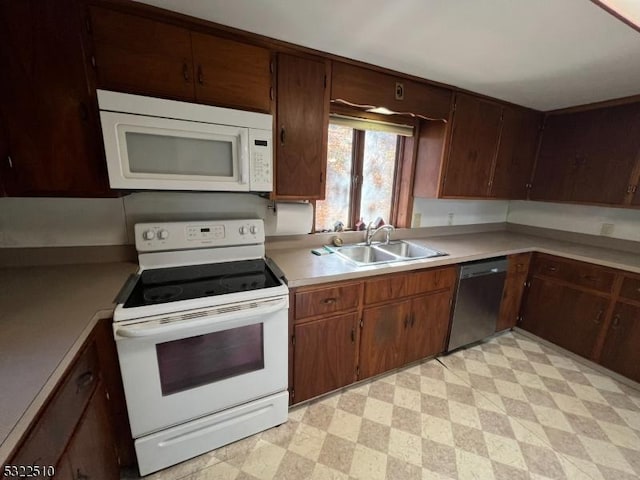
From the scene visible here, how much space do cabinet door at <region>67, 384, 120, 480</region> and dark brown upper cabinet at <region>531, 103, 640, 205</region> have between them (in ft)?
11.6

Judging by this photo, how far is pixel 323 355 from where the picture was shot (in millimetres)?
1641

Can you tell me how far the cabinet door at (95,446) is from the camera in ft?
2.76

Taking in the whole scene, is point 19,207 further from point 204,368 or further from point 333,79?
point 333,79

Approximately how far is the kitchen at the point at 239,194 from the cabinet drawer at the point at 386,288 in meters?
0.03

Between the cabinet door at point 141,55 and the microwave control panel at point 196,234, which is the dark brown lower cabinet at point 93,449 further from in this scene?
the cabinet door at point 141,55

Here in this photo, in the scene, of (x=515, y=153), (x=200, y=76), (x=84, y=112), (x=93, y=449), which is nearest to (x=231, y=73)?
(x=200, y=76)

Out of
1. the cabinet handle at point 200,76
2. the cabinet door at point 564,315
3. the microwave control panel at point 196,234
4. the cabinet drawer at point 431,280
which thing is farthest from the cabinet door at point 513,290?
the cabinet handle at point 200,76

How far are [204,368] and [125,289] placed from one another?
52cm

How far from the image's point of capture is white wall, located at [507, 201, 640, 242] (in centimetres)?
228

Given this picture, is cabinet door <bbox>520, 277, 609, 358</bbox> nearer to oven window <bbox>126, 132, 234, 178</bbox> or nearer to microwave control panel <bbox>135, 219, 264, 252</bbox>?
microwave control panel <bbox>135, 219, 264, 252</bbox>

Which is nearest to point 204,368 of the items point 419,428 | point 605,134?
point 419,428

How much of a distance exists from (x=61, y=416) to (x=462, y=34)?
2160mm

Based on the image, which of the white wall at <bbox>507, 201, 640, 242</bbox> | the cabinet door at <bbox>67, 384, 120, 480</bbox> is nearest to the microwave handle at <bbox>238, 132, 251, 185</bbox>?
the cabinet door at <bbox>67, 384, 120, 480</bbox>

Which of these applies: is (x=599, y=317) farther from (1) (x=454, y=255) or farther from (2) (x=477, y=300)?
(1) (x=454, y=255)
